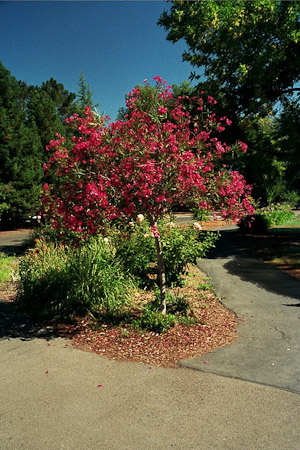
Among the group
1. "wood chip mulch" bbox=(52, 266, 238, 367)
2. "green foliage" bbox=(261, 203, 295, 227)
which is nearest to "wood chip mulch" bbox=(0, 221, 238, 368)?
"wood chip mulch" bbox=(52, 266, 238, 367)

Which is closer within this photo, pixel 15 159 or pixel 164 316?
pixel 164 316

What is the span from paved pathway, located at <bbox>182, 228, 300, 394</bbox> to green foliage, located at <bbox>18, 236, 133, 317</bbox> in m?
2.16

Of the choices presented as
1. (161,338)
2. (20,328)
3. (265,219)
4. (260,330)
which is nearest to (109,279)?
(161,338)

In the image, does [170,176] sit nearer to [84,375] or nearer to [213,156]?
[213,156]

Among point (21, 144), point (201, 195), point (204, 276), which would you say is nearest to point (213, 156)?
point (201, 195)

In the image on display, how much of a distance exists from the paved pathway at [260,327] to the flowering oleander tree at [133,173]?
197cm

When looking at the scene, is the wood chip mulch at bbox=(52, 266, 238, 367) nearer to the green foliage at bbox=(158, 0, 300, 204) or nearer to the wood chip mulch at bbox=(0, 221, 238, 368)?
the wood chip mulch at bbox=(0, 221, 238, 368)

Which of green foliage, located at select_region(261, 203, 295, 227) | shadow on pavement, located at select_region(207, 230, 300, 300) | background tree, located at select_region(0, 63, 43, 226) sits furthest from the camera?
green foliage, located at select_region(261, 203, 295, 227)

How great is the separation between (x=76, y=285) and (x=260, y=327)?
10.9 feet

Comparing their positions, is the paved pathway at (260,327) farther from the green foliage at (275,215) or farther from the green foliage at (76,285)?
the green foliage at (275,215)

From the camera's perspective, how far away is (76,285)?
21.0ft

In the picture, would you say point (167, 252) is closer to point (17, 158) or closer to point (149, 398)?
point (149, 398)

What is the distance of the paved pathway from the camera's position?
4.39m

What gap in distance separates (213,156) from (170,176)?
90 cm
